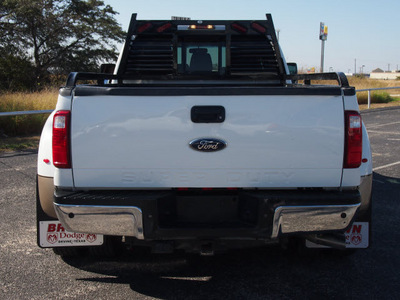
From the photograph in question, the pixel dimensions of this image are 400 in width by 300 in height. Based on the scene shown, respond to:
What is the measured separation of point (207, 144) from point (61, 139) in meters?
0.99

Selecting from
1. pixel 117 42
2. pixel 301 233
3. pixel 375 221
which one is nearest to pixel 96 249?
pixel 301 233

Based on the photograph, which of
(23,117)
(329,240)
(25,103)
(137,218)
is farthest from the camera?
(25,103)

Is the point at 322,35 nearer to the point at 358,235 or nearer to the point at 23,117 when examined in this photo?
the point at 23,117

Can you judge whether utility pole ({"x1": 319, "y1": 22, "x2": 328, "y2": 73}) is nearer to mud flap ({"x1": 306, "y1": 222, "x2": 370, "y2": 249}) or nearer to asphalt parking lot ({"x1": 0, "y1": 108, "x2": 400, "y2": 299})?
asphalt parking lot ({"x1": 0, "y1": 108, "x2": 400, "y2": 299})

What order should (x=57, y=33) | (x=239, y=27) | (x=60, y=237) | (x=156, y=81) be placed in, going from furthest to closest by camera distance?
A: (x=57, y=33) → (x=239, y=27) → (x=156, y=81) → (x=60, y=237)

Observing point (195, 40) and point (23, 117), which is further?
point (23, 117)

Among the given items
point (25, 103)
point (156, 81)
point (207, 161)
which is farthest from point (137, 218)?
point (25, 103)

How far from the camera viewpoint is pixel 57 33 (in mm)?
28547

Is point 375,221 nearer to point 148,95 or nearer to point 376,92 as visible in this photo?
point 148,95

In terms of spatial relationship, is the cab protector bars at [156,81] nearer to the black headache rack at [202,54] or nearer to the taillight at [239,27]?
the black headache rack at [202,54]

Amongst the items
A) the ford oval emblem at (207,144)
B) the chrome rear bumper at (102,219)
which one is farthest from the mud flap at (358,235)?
the chrome rear bumper at (102,219)

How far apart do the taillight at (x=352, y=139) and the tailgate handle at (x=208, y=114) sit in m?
0.85

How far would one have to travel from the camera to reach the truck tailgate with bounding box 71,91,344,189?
303 cm

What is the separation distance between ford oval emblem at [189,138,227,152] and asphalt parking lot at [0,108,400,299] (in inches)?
44.7
